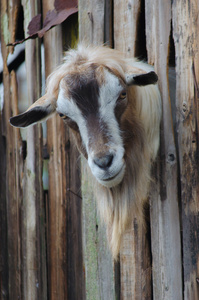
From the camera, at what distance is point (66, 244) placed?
3791 millimetres

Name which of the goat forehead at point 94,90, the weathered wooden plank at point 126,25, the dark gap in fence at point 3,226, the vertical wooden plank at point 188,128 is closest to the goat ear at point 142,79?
the goat forehead at point 94,90

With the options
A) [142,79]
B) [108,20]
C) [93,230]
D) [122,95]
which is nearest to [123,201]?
[93,230]

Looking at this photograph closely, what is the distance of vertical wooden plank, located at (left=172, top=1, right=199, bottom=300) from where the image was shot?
99.7 inches

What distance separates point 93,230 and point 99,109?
4.02ft

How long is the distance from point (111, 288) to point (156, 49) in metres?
1.90

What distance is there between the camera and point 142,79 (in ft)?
8.25

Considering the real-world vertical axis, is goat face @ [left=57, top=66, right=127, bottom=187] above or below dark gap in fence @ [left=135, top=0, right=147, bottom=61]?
below

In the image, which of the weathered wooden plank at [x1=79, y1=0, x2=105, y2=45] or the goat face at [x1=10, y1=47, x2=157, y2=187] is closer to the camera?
the goat face at [x1=10, y1=47, x2=157, y2=187]

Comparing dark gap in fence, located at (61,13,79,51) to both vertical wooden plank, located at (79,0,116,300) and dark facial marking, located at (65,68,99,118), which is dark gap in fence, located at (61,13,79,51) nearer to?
vertical wooden plank, located at (79,0,116,300)

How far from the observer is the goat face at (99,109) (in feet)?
7.91

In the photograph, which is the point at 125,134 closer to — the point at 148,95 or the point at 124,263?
the point at 148,95

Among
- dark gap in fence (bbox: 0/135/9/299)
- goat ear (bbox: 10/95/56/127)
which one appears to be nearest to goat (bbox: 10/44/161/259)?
goat ear (bbox: 10/95/56/127)

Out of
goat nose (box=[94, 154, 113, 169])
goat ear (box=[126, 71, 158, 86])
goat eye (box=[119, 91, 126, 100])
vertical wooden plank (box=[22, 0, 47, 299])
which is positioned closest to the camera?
goat nose (box=[94, 154, 113, 169])

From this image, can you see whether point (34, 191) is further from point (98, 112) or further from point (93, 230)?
point (98, 112)
